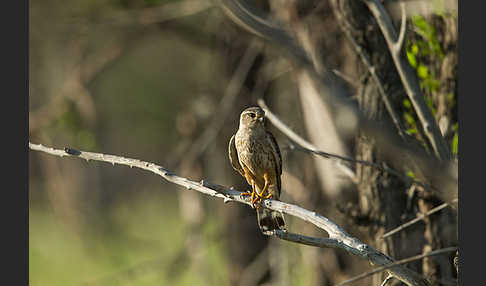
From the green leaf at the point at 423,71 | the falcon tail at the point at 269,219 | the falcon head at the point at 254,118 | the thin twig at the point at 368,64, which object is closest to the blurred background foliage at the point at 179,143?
the green leaf at the point at 423,71

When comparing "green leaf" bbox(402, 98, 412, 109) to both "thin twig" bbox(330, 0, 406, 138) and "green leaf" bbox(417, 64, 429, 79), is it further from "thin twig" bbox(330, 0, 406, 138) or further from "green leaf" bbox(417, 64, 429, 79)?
"green leaf" bbox(417, 64, 429, 79)

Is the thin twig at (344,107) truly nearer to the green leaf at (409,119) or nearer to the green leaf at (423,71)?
the green leaf at (409,119)

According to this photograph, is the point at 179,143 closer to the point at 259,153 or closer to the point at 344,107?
the point at 259,153

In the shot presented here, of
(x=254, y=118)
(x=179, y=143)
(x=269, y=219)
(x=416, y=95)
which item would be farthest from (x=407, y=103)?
(x=179, y=143)

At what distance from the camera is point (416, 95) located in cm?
313

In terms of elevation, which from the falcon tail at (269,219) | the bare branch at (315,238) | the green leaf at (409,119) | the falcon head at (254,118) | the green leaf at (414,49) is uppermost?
the green leaf at (414,49)

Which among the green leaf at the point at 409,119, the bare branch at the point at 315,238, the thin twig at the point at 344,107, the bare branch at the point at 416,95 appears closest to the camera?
the bare branch at the point at 315,238

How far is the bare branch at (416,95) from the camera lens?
312 centimetres

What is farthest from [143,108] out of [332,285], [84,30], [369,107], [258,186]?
[369,107]

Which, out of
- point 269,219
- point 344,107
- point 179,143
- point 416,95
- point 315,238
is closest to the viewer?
point 315,238

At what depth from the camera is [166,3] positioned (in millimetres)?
7770

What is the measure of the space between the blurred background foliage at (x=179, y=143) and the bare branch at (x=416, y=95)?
48cm

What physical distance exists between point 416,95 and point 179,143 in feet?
20.4

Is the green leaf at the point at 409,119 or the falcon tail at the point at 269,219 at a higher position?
the green leaf at the point at 409,119
